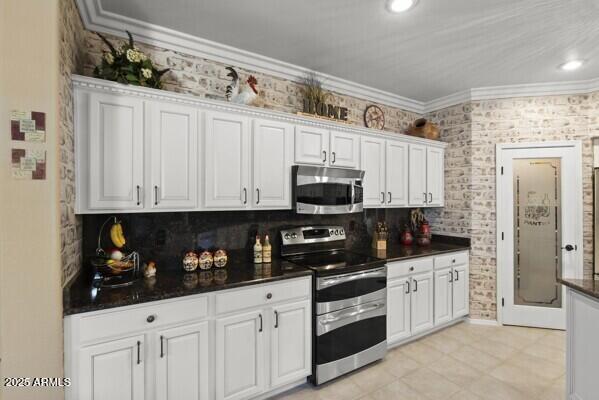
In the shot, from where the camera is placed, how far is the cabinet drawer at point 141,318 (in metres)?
1.48

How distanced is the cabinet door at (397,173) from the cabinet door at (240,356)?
2012 mm

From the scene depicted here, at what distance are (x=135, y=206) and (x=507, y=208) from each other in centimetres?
392

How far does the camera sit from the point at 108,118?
1789 mm

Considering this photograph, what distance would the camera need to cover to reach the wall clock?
3.47 meters

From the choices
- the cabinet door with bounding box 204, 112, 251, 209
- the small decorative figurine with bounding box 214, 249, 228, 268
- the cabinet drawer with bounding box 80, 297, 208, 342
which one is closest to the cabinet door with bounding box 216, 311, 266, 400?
the cabinet drawer with bounding box 80, 297, 208, 342

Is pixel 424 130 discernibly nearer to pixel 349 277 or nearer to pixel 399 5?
pixel 399 5

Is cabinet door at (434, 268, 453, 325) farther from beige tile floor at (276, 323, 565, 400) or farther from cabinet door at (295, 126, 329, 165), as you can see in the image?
cabinet door at (295, 126, 329, 165)

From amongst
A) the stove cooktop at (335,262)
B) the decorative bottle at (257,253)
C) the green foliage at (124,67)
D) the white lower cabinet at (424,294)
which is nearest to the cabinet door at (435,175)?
the white lower cabinet at (424,294)

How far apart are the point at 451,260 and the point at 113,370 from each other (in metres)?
3.27

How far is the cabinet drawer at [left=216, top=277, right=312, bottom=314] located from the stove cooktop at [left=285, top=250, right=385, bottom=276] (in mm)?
176

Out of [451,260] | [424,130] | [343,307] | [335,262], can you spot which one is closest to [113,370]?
[343,307]

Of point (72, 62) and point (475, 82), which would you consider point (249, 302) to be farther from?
point (475, 82)

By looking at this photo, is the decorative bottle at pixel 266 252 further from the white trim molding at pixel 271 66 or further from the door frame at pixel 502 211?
the door frame at pixel 502 211

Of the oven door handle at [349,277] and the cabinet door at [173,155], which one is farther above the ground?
the cabinet door at [173,155]
